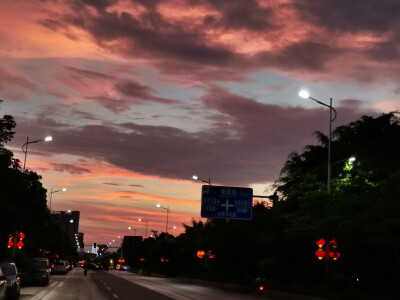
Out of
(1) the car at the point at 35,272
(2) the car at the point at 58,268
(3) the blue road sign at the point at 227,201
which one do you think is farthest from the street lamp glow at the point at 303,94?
(2) the car at the point at 58,268

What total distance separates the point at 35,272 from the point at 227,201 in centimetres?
1358

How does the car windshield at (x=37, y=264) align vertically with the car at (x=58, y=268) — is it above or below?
above

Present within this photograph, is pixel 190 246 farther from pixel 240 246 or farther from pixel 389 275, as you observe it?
pixel 389 275

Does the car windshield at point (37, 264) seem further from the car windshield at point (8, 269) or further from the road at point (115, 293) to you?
the car windshield at point (8, 269)

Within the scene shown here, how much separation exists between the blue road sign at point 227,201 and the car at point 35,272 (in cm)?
1134

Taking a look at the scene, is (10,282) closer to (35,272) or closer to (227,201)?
(35,272)

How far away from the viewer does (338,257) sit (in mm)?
33812

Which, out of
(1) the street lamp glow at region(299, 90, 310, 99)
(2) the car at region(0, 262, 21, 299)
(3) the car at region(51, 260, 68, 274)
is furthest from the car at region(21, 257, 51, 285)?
(3) the car at region(51, 260, 68, 274)

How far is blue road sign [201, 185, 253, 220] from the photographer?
1495 inches

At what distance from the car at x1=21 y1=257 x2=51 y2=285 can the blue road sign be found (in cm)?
1134

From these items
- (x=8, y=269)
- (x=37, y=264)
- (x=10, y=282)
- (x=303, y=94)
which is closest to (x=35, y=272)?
(x=37, y=264)

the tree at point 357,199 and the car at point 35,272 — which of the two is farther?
the car at point 35,272

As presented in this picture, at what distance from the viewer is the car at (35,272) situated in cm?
3681

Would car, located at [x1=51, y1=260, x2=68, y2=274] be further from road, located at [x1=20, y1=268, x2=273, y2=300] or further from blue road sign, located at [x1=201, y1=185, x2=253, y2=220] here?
blue road sign, located at [x1=201, y1=185, x2=253, y2=220]
